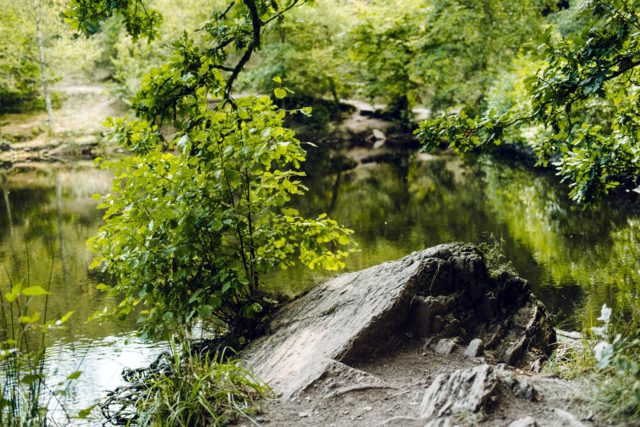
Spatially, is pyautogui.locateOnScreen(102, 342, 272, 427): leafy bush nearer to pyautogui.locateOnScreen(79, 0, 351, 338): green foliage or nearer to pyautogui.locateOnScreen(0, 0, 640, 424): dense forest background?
pyautogui.locateOnScreen(0, 0, 640, 424): dense forest background

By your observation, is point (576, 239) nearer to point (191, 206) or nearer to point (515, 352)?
point (515, 352)

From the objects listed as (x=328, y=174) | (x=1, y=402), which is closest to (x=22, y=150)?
(x=328, y=174)

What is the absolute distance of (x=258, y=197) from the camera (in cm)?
633

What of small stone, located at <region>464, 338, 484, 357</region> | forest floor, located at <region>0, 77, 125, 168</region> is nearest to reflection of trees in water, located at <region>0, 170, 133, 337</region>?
small stone, located at <region>464, 338, 484, 357</region>

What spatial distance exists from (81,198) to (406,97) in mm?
22063

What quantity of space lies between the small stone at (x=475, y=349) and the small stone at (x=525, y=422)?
1.75m

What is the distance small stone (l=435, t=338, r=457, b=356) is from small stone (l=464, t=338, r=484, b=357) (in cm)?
12

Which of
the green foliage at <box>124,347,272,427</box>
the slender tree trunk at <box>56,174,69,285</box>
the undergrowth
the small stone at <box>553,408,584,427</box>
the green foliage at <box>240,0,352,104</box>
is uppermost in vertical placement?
the green foliage at <box>240,0,352,104</box>

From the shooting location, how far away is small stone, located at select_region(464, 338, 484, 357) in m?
5.04

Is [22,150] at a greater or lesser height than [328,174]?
greater

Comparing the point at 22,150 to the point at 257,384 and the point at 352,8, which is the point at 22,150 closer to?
the point at 352,8

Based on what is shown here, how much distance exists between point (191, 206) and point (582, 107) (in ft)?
12.3

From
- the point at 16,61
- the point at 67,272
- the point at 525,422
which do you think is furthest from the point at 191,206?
the point at 16,61

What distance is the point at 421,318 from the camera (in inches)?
208
